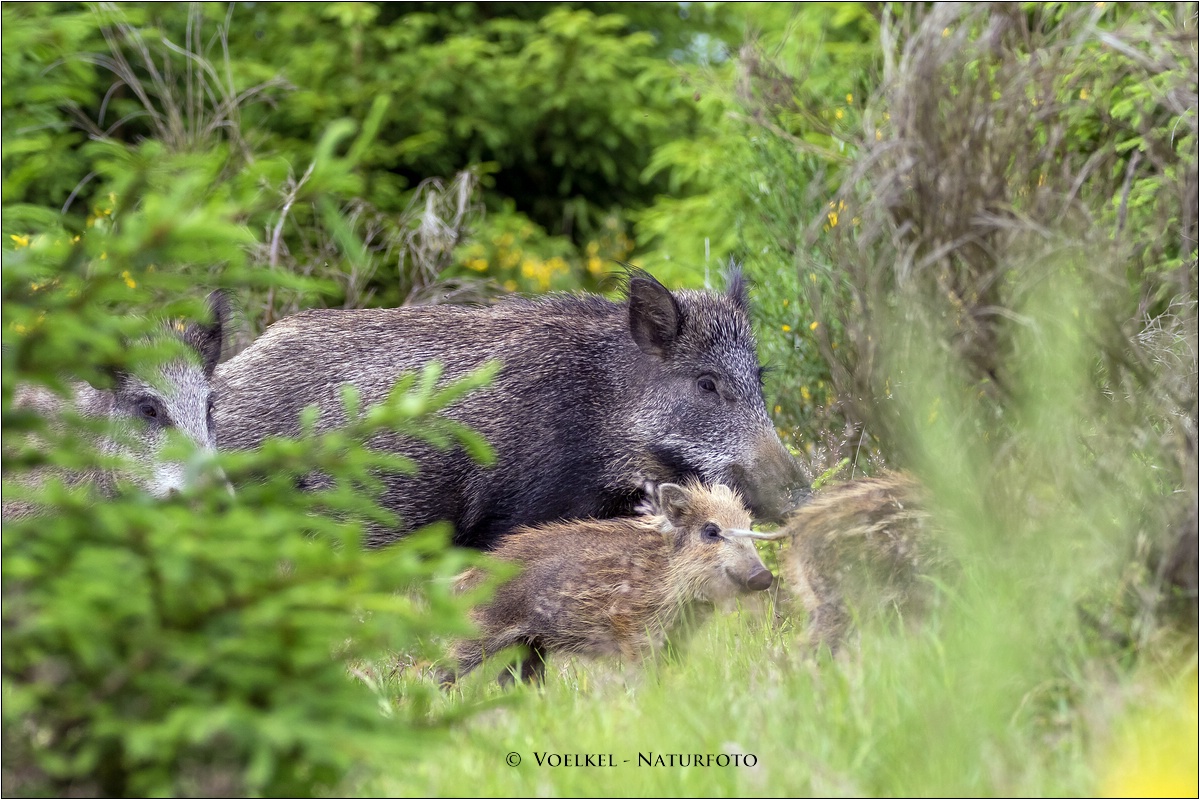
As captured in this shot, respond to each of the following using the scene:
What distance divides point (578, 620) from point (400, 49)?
8.66m

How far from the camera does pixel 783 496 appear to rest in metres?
5.00

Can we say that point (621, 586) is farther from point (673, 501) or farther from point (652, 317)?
point (652, 317)

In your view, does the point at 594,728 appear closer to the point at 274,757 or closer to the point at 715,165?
the point at 274,757

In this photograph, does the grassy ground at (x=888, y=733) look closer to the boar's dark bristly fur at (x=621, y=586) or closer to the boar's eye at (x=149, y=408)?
the boar's dark bristly fur at (x=621, y=586)

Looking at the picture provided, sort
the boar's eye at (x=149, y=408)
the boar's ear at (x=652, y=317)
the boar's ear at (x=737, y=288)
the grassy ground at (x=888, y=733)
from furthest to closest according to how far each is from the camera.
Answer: the boar's ear at (x=737, y=288), the boar's ear at (x=652, y=317), the boar's eye at (x=149, y=408), the grassy ground at (x=888, y=733)

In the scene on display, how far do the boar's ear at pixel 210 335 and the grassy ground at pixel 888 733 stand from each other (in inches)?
97.0

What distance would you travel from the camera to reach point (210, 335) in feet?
16.9

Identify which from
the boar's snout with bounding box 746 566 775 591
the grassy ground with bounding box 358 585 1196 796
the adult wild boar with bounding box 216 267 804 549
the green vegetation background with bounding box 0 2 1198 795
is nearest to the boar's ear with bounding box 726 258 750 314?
the adult wild boar with bounding box 216 267 804 549

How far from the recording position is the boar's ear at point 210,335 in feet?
16.7

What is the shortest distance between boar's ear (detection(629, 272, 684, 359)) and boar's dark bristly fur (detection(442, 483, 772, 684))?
1077mm

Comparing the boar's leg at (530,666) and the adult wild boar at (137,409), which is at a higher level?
the adult wild boar at (137,409)

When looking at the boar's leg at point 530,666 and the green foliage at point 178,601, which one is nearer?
the green foliage at point 178,601

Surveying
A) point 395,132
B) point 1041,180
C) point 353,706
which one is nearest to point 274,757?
point 353,706

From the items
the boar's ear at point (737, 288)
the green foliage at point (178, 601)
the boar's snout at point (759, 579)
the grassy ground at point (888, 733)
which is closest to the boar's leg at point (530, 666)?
the boar's snout at point (759, 579)
